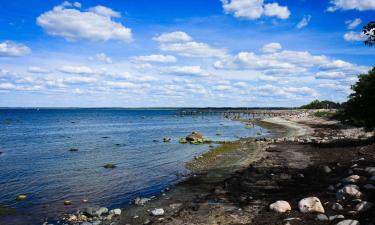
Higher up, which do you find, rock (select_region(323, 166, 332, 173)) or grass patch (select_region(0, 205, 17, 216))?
rock (select_region(323, 166, 332, 173))

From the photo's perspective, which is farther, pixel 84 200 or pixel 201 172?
pixel 201 172

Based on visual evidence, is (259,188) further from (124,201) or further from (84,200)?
(84,200)

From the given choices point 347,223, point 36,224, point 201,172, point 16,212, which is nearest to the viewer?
point 347,223

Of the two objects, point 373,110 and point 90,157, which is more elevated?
point 373,110

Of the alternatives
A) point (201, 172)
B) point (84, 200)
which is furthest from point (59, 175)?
point (201, 172)

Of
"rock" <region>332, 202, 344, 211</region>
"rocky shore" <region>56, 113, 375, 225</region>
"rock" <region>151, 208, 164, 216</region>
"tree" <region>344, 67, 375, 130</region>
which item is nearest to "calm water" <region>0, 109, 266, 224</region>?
"rocky shore" <region>56, 113, 375, 225</region>

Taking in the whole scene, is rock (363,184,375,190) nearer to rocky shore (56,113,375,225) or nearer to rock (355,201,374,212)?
rocky shore (56,113,375,225)

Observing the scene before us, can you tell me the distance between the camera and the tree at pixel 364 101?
3822cm

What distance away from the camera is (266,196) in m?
19.6

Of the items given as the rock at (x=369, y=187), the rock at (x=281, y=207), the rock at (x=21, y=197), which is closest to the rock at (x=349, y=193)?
the rock at (x=369, y=187)

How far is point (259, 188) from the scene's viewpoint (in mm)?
21781

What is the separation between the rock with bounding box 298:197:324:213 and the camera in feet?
50.5

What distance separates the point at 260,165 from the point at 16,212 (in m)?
18.0

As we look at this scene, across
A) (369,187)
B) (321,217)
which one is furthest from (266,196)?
(321,217)
